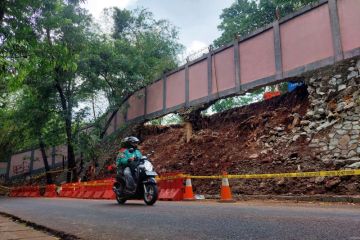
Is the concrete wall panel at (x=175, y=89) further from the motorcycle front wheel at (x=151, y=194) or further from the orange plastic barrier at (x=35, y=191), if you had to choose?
the orange plastic barrier at (x=35, y=191)

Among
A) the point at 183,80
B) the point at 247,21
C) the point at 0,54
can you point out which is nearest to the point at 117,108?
the point at 183,80

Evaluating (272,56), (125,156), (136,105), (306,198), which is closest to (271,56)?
(272,56)

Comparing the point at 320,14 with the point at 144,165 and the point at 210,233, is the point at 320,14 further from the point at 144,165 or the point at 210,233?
the point at 210,233

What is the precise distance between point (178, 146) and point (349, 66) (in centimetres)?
881

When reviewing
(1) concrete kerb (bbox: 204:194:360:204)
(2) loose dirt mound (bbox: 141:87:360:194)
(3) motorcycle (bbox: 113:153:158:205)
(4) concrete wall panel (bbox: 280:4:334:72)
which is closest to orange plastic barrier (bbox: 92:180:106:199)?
(2) loose dirt mound (bbox: 141:87:360:194)

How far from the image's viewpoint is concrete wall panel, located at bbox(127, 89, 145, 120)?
2130 cm

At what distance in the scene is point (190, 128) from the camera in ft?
56.5

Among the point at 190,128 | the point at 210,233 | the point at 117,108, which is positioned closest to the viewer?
the point at 210,233

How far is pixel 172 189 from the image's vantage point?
444 inches

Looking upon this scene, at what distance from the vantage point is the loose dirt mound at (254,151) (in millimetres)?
10414

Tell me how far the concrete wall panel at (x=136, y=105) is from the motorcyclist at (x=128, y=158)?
39.4ft

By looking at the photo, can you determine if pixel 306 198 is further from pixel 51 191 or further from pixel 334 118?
pixel 51 191

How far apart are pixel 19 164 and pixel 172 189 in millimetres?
29996

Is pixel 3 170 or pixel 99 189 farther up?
pixel 3 170
